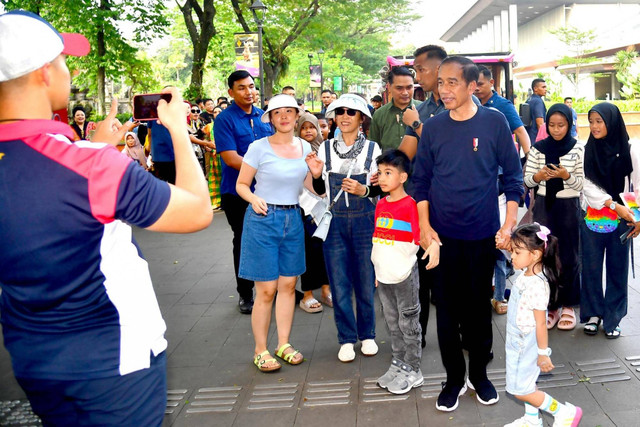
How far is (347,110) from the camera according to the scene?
470 cm

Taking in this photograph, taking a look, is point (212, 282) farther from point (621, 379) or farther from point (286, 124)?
point (621, 379)

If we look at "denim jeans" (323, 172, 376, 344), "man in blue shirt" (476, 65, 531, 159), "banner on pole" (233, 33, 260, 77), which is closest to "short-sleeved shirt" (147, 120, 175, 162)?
"man in blue shirt" (476, 65, 531, 159)

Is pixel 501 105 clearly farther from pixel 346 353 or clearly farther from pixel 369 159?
pixel 346 353

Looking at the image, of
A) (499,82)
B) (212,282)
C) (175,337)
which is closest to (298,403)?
(175,337)

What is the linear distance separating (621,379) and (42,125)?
3.95 m

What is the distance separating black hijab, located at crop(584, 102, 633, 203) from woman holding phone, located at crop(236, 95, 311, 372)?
2273mm

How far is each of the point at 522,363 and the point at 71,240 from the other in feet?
8.53

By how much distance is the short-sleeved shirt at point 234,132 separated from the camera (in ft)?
19.5

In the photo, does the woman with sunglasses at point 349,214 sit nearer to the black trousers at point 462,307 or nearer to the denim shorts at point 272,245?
the denim shorts at point 272,245

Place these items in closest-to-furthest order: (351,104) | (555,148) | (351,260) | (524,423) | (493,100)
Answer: (524,423) → (351,104) → (351,260) → (555,148) → (493,100)

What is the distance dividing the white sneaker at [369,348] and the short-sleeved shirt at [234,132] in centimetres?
201

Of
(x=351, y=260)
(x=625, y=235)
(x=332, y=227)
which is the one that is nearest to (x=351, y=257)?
(x=351, y=260)

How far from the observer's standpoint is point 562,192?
5.25 metres

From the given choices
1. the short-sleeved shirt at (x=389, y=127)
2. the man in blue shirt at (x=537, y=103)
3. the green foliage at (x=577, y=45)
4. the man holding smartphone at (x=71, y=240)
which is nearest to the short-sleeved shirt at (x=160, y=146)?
the short-sleeved shirt at (x=389, y=127)
